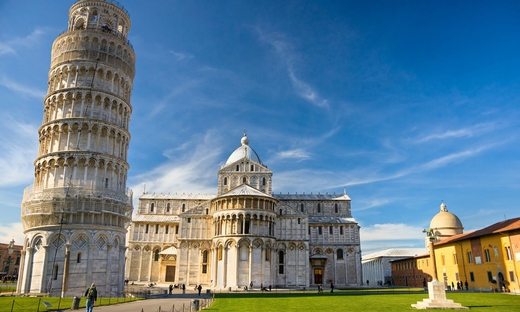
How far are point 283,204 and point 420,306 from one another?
1442 inches

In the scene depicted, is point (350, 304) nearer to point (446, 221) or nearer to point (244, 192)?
point (244, 192)

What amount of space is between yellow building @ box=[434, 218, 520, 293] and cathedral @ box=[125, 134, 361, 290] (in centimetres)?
1545

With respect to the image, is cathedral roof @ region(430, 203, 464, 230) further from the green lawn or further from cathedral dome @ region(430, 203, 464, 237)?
the green lawn

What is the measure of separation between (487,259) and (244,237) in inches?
1136

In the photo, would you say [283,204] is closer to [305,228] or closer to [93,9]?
[305,228]

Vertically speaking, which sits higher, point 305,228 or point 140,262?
point 305,228

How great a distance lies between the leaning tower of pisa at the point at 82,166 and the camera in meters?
33.8

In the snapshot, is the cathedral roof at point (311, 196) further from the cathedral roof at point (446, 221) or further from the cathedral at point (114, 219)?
the cathedral roof at point (446, 221)

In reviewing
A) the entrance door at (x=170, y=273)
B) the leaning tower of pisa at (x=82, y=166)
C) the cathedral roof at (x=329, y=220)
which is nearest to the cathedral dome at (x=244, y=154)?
the cathedral roof at (x=329, y=220)

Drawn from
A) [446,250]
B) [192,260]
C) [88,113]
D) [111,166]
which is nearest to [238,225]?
[192,260]

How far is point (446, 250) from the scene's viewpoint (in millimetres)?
52906

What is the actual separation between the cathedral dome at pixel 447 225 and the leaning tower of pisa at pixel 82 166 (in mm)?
58449

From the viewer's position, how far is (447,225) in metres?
71.4

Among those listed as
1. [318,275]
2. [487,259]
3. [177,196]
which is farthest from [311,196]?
[487,259]
